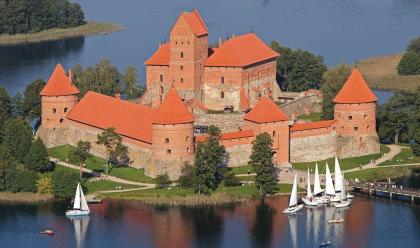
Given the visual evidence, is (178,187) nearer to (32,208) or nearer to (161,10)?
(32,208)

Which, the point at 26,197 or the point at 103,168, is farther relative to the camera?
the point at 103,168

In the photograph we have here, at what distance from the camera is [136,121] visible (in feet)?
289

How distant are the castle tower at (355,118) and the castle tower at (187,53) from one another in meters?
10.9

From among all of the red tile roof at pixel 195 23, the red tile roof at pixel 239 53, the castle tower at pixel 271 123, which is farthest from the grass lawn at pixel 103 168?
the red tile roof at pixel 239 53

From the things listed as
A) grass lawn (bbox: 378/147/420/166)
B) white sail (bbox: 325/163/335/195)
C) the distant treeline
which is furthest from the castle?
the distant treeline

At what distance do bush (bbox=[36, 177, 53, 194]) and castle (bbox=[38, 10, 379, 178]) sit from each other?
19.8ft

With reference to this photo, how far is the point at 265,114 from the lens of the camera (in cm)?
8650

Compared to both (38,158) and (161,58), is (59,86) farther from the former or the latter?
(38,158)

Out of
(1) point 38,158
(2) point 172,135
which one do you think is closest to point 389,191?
(2) point 172,135

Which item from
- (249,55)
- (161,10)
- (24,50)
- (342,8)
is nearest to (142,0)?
(161,10)

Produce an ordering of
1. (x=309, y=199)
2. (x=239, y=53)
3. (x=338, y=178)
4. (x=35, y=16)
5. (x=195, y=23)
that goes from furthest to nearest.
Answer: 1. (x=35, y=16)
2. (x=239, y=53)
3. (x=195, y=23)
4. (x=338, y=178)
5. (x=309, y=199)

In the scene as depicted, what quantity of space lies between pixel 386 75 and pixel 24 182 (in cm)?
4629

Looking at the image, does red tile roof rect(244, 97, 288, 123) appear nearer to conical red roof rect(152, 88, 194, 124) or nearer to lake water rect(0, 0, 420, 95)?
conical red roof rect(152, 88, 194, 124)

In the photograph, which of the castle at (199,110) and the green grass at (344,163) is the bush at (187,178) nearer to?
the castle at (199,110)
